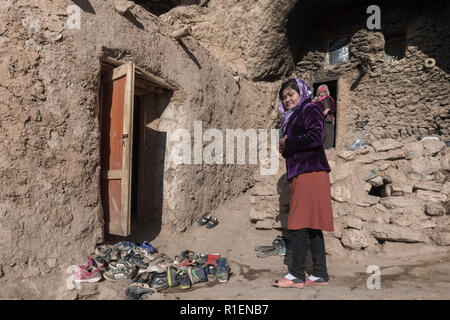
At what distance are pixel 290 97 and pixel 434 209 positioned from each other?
2.02 meters

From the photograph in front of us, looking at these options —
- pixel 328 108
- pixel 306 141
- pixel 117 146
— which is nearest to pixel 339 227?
pixel 306 141

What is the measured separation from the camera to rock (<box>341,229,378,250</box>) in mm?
3383

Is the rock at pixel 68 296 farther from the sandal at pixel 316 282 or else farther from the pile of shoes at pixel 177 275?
the sandal at pixel 316 282

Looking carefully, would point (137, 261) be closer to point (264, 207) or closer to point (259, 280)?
point (259, 280)

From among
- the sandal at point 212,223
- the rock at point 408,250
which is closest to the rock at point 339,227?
the rock at point 408,250

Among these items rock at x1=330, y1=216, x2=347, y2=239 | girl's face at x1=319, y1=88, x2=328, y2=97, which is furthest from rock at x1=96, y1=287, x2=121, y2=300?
girl's face at x1=319, y1=88, x2=328, y2=97

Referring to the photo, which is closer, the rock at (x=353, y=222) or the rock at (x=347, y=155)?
the rock at (x=353, y=222)

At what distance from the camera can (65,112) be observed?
2.85 meters

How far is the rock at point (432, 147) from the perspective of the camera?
3619 millimetres

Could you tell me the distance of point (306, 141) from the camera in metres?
2.47

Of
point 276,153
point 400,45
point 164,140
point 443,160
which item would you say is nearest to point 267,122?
point 276,153

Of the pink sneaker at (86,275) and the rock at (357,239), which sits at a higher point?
the rock at (357,239)

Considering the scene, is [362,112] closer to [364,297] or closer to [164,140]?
[164,140]

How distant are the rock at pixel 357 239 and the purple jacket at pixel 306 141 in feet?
4.16
